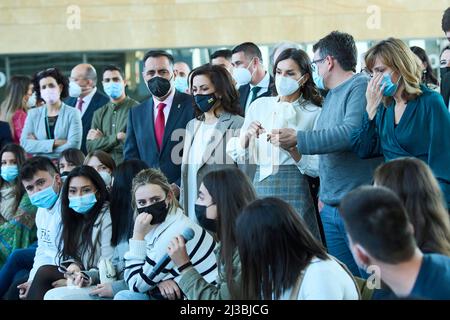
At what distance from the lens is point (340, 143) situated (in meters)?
5.15

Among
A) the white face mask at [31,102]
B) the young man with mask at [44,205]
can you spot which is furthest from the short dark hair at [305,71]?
the white face mask at [31,102]

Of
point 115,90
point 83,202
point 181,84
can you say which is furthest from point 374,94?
point 181,84

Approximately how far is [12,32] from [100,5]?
4.14ft

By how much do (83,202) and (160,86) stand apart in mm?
1192

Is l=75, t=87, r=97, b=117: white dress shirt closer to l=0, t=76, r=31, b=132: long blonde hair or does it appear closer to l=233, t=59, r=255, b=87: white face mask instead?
l=0, t=76, r=31, b=132: long blonde hair

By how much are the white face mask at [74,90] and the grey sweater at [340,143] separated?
3907 mm

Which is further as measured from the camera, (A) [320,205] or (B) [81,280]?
(A) [320,205]

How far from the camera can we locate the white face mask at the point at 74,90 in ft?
28.8

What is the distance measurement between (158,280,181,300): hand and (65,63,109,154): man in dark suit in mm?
3761

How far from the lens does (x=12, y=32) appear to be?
12.1 meters

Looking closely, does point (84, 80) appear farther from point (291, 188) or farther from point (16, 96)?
point (291, 188)

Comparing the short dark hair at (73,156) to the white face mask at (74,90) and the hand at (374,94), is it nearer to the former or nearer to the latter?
the white face mask at (74,90)

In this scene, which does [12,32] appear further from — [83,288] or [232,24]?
[83,288]
